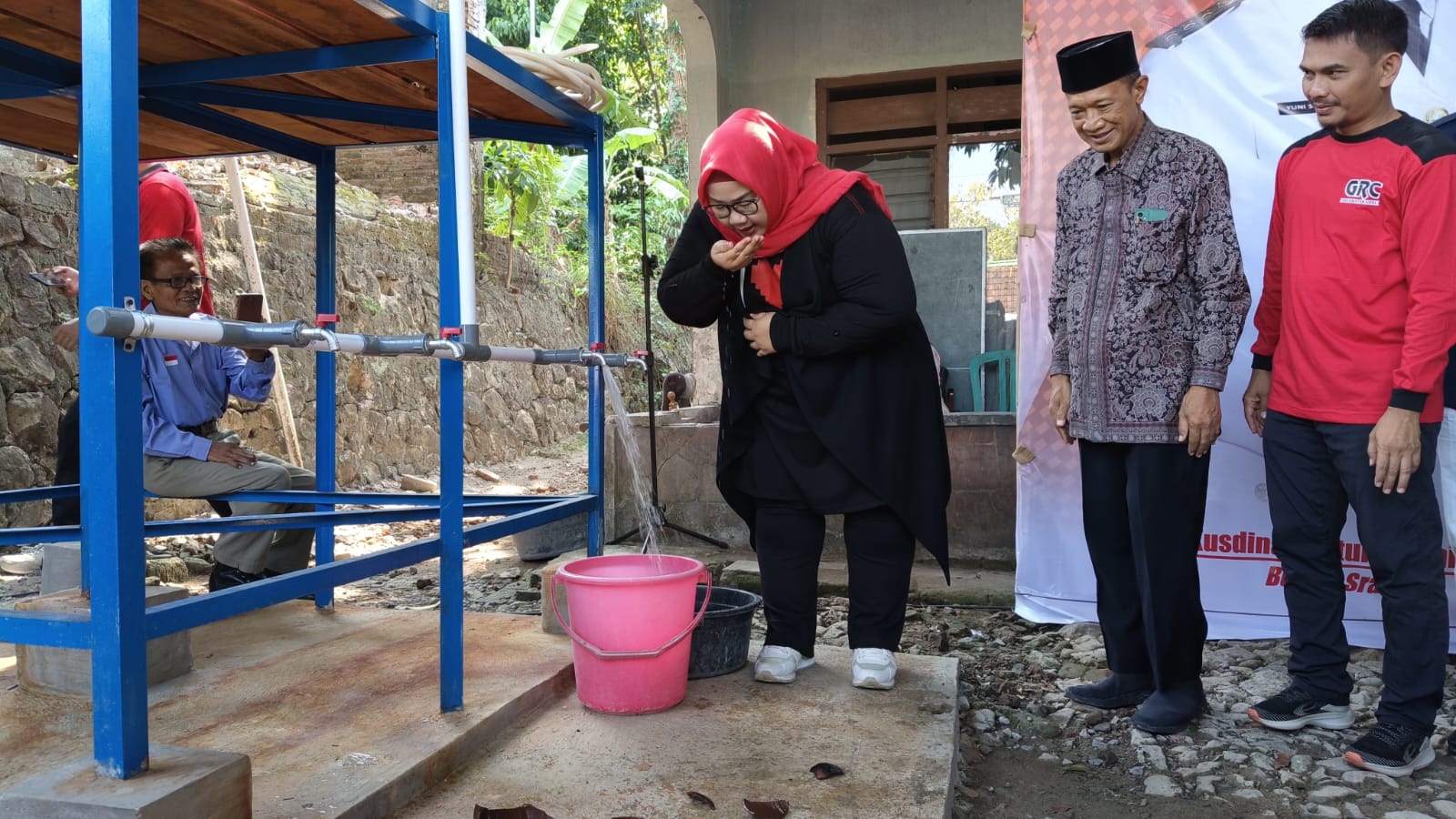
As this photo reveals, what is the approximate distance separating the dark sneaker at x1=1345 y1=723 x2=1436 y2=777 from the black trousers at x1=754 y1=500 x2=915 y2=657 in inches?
45.6

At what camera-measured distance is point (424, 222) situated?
9.12m

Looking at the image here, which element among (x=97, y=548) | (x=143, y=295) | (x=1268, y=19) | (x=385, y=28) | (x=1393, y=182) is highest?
(x=1268, y=19)

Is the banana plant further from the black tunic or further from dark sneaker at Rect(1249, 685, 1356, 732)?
dark sneaker at Rect(1249, 685, 1356, 732)

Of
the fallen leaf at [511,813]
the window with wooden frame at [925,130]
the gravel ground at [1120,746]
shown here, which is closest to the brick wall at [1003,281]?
the window with wooden frame at [925,130]

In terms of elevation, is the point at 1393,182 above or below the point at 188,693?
above

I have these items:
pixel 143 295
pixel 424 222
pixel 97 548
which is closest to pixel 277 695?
pixel 97 548

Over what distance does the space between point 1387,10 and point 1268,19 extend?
1174 millimetres

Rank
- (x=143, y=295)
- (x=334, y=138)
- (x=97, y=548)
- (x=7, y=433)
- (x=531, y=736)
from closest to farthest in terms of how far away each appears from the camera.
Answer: (x=97, y=548) → (x=531, y=736) → (x=143, y=295) → (x=334, y=138) → (x=7, y=433)

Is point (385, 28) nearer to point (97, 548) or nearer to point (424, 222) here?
point (97, 548)

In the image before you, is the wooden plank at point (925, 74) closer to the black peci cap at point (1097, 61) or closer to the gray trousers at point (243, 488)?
the black peci cap at point (1097, 61)

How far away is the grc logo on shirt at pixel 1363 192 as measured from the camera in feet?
8.29

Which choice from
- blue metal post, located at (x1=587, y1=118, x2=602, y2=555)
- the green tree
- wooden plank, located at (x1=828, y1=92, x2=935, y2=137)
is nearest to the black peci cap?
blue metal post, located at (x1=587, y1=118, x2=602, y2=555)

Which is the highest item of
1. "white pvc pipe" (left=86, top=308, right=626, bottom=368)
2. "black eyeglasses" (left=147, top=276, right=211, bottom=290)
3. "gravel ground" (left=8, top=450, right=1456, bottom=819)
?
"black eyeglasses" (left=147, top=276, right=211, bottom=290)

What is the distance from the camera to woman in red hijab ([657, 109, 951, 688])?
266 cm
